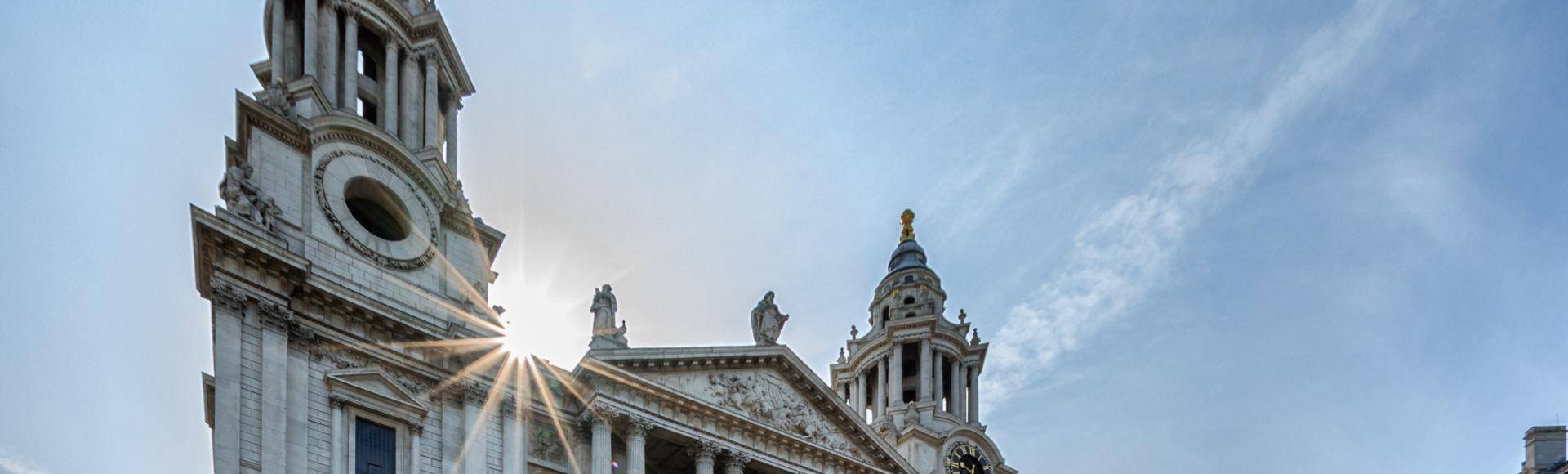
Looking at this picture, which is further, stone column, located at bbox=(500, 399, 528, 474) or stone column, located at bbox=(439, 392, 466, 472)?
stone column, located at bbox=(500, 399, 528, 474)

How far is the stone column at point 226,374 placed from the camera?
2872 cm

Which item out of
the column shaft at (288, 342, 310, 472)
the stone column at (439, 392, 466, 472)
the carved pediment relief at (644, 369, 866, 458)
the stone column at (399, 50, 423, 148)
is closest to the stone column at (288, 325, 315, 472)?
the column shaft at (288, 342, 310, 472)

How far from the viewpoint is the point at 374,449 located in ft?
107

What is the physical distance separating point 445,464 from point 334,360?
11.3 ft

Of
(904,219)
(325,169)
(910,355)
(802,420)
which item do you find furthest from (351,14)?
(904,219)

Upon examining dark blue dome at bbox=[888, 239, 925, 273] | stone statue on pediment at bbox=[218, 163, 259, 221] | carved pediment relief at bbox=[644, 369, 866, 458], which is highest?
dark blue dome at bbox=[888, 239, 925, 273]

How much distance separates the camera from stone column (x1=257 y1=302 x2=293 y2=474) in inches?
1164

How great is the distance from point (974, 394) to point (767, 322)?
18047 mm

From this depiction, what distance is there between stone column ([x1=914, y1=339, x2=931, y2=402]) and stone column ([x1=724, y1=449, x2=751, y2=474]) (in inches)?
665

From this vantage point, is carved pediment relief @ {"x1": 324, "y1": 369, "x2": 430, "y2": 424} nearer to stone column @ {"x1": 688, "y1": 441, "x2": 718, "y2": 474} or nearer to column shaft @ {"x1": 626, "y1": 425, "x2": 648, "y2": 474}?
column shaft @ {"x1": 626, "y1": 425, "x2": 648, "y2": 474}

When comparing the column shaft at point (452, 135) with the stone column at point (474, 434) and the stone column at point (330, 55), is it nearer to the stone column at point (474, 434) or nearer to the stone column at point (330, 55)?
the stone column at point (330, 55)

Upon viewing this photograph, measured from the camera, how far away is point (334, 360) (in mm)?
32469

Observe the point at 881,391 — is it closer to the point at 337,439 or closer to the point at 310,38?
the point at 310,38

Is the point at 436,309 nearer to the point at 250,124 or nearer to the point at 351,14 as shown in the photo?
the point at 250,124
